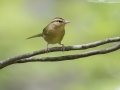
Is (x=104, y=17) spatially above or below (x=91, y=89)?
above

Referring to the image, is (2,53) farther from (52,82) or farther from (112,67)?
(112,67)

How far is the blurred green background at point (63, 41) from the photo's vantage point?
1347 mm

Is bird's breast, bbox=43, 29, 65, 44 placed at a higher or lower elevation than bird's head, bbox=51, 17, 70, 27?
lower

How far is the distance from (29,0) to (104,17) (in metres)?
0.40

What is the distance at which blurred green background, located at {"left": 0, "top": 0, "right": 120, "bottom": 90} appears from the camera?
1347mm

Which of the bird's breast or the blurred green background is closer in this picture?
the bird's breast

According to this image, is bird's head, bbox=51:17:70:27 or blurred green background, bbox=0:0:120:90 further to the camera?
blurred green background, bbox=0:0:120:90

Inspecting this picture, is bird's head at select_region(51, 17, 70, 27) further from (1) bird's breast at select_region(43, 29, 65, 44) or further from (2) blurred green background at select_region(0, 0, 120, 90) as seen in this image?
(2) blurred green background at select_region(0, 0, 120, 90)

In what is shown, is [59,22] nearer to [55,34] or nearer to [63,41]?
[55,34]

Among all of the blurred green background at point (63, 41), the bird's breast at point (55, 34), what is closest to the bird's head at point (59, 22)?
the bird's breast at point (55, 34)

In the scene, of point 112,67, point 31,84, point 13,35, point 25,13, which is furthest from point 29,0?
point 112,67

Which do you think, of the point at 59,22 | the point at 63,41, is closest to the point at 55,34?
the point at 59,22

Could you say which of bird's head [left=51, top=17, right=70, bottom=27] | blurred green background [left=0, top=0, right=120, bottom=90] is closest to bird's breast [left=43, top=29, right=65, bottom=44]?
bird's head [left=51, top=17, right=70, bottom=27]

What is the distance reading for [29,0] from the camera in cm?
145
